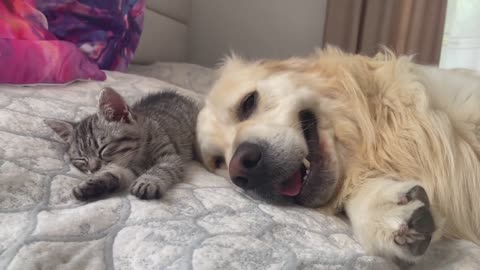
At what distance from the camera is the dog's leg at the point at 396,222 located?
86 cm

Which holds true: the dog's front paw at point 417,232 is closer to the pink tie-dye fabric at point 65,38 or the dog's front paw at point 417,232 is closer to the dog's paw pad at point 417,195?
the dog's paw pad at point 417,195

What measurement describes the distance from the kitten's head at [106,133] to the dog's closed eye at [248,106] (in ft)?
1.01

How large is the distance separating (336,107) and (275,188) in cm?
30

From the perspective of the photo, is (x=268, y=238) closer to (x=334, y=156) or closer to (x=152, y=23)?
(x=334, y=156)

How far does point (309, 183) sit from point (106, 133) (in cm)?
60

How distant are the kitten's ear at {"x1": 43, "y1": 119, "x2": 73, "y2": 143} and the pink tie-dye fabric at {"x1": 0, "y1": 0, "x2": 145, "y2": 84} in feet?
1.20

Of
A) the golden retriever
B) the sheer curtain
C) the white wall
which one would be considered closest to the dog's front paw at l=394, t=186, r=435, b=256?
the golden retriever

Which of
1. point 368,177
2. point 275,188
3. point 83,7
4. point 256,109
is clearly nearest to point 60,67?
point 83,7

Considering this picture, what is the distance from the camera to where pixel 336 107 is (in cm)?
129

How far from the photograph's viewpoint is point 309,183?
117 cm

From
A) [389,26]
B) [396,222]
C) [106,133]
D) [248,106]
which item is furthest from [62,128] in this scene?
[389,26]

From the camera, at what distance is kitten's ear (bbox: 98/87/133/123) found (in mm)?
1381

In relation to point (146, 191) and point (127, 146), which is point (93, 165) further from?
point (146, 191)

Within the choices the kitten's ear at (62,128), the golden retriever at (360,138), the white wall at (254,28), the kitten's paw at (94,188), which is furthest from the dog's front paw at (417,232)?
the white wall at (254,28)
